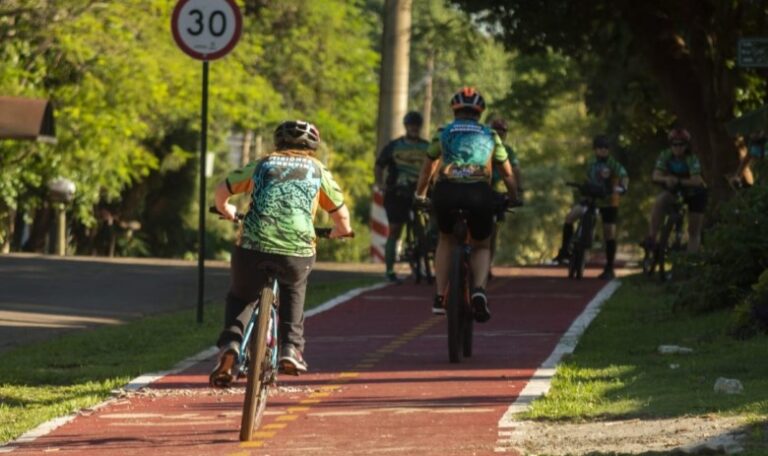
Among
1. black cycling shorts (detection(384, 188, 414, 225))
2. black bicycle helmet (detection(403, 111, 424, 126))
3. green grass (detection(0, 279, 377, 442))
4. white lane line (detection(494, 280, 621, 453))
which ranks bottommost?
green grass (detection(0, 279, 377, 442))

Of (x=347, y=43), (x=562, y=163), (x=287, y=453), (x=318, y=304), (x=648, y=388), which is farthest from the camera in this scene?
(x=562, y=163)

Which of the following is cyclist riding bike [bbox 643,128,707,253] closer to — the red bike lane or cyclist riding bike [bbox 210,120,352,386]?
the red bike lane

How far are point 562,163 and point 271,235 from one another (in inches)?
2873

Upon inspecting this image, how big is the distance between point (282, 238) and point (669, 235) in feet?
43.1

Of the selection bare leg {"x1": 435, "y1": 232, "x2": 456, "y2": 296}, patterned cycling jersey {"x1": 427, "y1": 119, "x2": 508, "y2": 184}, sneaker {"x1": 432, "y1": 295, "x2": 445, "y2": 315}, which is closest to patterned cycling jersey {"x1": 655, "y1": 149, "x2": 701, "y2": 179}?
patterned cycling jersey {"x1": 427, "y1": 119, "x2": 508, "y2": 184}

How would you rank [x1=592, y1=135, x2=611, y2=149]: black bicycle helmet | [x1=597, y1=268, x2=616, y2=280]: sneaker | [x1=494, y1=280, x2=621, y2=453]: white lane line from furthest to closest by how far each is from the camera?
[x1=597, y1=268, x2=616, y2=280]: sneaker → [x1=592, y1=135, x2=611, y2=149]: black bicycle helmet → [x1=494, y1=280, x2=621, y2=453]: white lane line

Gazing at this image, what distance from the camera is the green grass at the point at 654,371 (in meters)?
10.8

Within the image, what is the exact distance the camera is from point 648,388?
11.9m

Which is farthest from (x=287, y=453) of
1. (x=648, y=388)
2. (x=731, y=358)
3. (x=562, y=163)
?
(x=562, y=163)

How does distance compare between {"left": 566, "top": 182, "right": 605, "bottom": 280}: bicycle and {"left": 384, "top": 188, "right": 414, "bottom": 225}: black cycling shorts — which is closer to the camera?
{"left": 384, "top": 188, "right": 414, "bottom": 225}: black cycling shorts

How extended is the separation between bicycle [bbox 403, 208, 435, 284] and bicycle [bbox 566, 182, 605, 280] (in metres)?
2.13

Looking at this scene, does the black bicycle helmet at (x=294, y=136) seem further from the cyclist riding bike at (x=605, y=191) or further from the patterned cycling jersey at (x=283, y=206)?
the cyclist riding bike at (x=605, y=191)

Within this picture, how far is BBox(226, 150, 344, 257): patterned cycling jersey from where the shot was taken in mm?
10453

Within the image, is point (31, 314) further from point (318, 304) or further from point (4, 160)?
point (4, 160)
